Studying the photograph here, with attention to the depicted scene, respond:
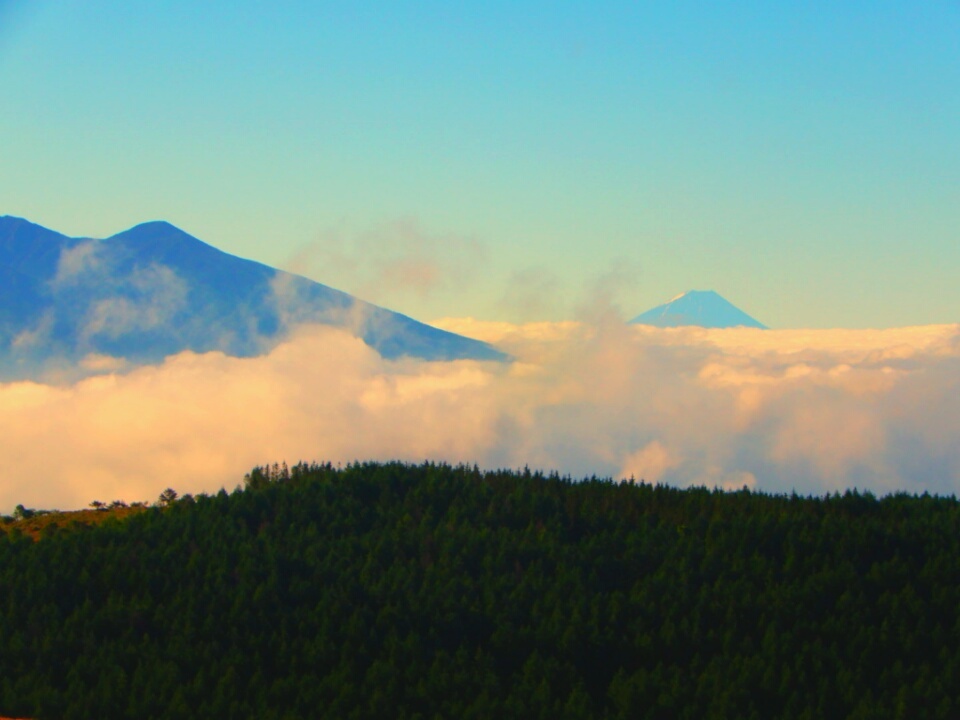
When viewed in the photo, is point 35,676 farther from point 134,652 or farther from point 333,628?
point 333,628

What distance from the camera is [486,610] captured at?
65.9 feet

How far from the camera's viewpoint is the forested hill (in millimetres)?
17250

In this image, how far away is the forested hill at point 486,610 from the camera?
56.6 feet

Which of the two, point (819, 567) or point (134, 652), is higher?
point (819, 567)

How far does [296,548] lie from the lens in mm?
23656

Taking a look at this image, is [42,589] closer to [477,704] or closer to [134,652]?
[134,652]

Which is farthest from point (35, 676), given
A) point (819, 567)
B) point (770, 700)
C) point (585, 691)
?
point (819, 567)

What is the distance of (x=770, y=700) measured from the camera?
1717cm

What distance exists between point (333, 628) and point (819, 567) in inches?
415

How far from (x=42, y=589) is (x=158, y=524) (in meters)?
4.40

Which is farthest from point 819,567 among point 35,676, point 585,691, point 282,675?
point 35,676

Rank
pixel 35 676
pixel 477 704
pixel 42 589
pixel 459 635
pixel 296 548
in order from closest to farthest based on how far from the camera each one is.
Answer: pixel 477 704 → pixel 35 676 → pixel 459 635 → pixel 42 589 → pixel 296 548

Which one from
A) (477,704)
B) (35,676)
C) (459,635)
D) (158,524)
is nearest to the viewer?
(477,704)

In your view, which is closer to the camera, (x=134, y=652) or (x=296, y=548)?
(x=134, y=652)
